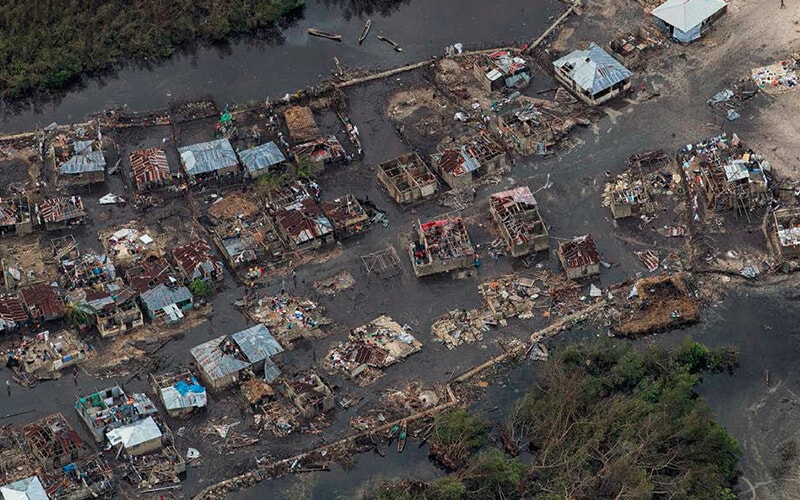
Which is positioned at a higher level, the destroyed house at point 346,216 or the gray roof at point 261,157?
the gray roof at point 261,157

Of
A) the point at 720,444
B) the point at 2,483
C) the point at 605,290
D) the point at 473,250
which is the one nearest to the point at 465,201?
the point at 473,250

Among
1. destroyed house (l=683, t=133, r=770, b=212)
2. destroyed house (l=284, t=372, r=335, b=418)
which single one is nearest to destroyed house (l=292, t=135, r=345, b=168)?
destroyed house (l=284, t=372, r=335, b=418)

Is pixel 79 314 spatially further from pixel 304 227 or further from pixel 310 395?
pixel 310 395

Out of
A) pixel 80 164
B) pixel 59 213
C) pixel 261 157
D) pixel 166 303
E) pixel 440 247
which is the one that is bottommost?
pixel 440 247

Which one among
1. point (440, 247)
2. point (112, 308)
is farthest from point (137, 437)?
point (440, 247)

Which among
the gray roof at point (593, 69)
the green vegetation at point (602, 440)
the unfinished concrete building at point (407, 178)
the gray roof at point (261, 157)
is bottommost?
the green vegetation at point (602, 440)

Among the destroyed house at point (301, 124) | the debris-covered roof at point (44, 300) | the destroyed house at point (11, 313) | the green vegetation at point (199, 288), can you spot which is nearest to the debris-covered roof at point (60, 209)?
the debris-covered roof at point (44, 300)

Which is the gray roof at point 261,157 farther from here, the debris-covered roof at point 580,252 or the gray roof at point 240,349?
the debris-covered roof at point 580,252
